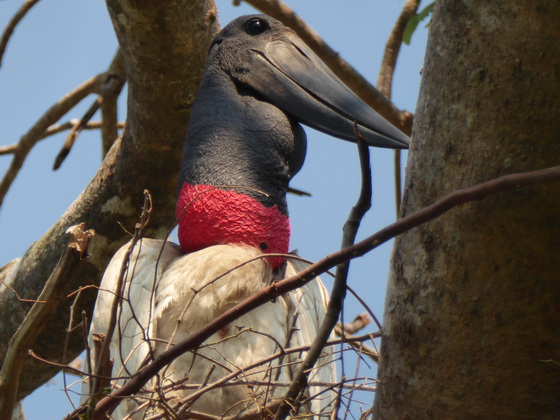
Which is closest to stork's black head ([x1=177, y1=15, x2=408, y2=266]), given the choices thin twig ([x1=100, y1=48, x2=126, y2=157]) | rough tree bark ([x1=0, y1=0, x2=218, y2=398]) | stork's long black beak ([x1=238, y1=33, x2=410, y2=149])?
stork's long black beak ([x1=238, y1=33, x2=410, y2=149])

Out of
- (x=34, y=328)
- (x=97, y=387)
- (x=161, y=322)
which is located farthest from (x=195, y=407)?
(x=34, y=328)

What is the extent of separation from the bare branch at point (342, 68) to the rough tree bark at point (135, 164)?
0.56 m

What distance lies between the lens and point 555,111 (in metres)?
1.38

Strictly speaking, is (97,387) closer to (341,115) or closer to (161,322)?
Answer: (161,322)

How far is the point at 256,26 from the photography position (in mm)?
3111

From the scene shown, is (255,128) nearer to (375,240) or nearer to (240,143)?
(240,143)

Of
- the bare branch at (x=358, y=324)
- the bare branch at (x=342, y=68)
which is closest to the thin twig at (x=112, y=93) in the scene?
the bare branch at (x=342, y=68)

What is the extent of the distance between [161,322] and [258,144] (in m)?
0.77

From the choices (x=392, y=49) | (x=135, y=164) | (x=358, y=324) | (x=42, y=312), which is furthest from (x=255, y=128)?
(x=42, y=312)

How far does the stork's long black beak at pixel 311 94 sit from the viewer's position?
9.00 feet

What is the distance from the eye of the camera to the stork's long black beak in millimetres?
2742

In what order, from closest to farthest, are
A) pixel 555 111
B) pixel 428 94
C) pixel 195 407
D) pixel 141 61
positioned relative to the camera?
pixel 555 111
pixel 428 94
pixel 195 407
pixel 141 61

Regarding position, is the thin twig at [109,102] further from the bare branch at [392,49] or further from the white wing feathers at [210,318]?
the white wing feathers at [210,318]

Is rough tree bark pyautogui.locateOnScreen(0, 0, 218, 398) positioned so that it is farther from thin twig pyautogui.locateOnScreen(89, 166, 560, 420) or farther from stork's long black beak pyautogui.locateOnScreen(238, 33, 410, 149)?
thin twig pyautogui.locateOnScreen(89, 166, 560, 420)
